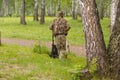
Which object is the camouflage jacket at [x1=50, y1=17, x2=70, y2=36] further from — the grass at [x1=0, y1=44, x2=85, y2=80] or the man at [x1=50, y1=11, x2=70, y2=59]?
the grass at [x1=0, y1=44, x2=85, y2=80]

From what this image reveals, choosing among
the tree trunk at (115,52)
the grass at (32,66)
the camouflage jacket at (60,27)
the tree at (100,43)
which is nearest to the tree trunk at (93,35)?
the tree at (100,43)

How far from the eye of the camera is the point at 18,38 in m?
24.6

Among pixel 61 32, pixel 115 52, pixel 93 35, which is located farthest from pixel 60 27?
pixel 115 52

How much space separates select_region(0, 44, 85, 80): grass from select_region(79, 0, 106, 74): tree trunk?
3.54ft

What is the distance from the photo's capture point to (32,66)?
1242cm

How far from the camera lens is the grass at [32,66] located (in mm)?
10719

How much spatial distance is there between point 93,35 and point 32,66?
3201 mm

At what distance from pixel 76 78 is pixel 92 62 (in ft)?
2.18

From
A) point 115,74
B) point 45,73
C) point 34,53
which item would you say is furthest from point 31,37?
point 115,74

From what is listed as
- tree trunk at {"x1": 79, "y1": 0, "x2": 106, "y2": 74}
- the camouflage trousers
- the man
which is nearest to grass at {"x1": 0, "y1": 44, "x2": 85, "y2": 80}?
the camouflage trousers

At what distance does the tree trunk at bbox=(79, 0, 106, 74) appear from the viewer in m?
10.0

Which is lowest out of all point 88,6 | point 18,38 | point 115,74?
point 18,38

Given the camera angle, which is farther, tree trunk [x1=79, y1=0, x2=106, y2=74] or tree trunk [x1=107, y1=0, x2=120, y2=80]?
tree trunk [x1=79, y1=0, x2=106, y2=74]

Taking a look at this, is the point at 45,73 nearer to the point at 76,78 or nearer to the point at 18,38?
the point at 76,78
